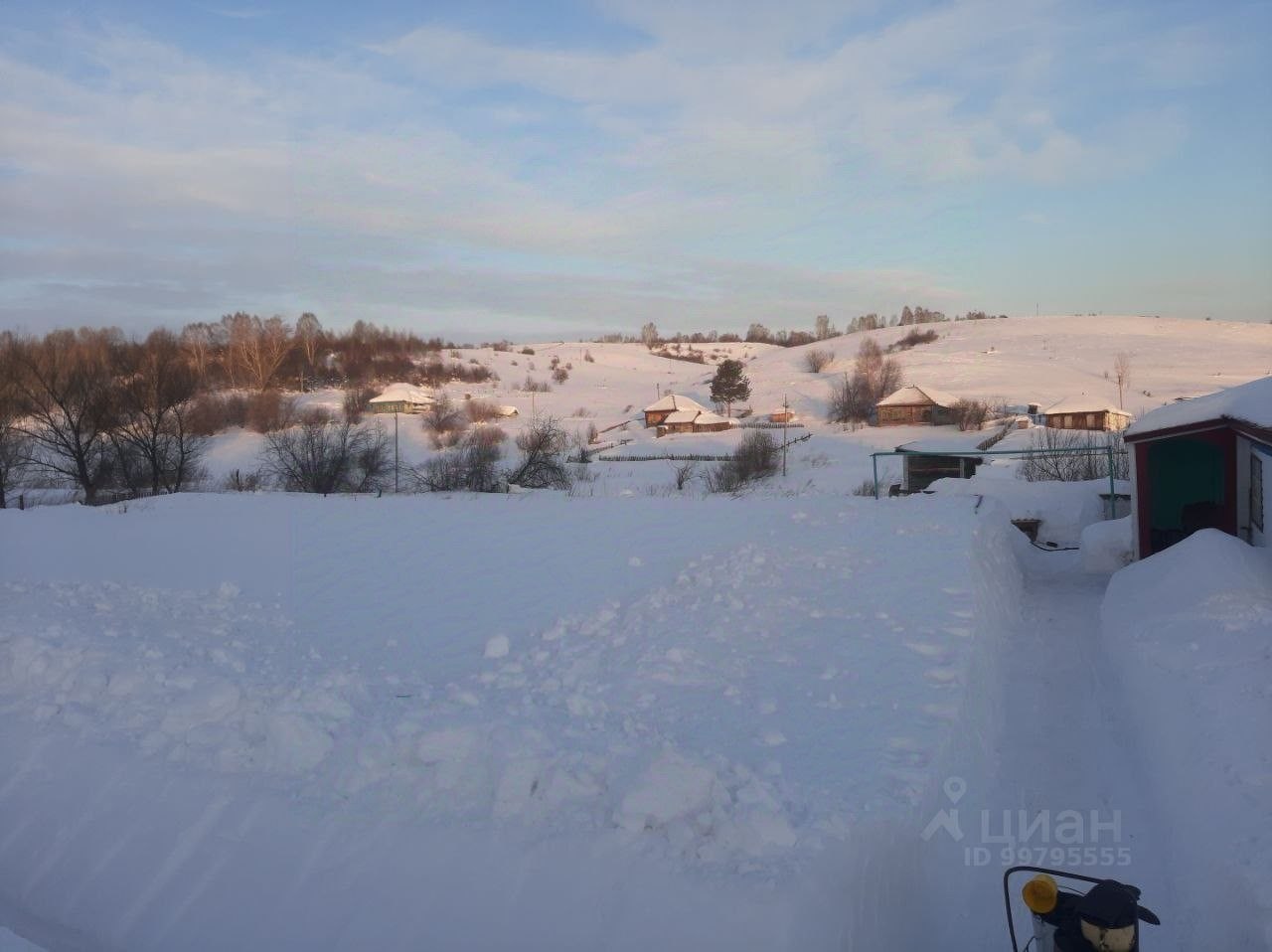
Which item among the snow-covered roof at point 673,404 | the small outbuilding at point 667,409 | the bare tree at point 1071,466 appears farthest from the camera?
the snow-covered roof at point 673,404

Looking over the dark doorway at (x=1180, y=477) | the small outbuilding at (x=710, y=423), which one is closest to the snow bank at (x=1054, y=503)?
the dark doorway at (x=1180, y=477)

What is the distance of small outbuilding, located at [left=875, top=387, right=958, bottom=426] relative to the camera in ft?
200

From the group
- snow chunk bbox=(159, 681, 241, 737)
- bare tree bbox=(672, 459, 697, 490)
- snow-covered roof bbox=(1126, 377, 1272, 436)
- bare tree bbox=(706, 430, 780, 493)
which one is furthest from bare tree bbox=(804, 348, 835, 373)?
snow chunk bbox=(159, 681, 241, 737)

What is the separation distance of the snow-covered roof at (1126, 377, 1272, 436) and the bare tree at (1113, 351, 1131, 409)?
51.9 m

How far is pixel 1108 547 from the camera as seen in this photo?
15445 mm

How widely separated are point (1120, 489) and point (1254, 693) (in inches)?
650

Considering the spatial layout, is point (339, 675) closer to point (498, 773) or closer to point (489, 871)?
point (498, 773)

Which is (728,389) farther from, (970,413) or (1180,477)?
(1180,477)

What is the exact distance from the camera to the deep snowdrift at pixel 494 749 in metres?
4.57

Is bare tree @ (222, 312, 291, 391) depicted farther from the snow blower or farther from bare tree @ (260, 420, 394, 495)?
the snow blower

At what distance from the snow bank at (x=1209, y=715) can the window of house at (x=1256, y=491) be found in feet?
4.14

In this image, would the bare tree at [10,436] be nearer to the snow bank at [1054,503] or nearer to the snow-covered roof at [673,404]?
the snow bank at [1054,503]

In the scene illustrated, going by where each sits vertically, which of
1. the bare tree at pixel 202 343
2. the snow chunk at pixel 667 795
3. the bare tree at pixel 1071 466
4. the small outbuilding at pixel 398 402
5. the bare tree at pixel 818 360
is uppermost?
the bare tree at pixel 202 343

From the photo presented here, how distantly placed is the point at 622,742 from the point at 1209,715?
14.1ft
